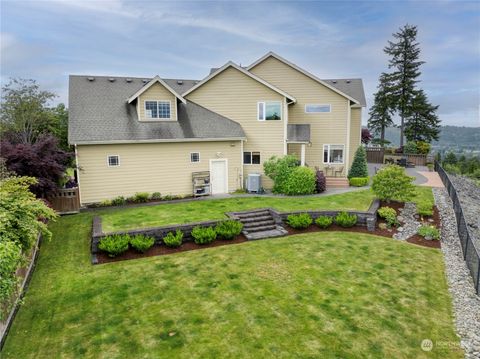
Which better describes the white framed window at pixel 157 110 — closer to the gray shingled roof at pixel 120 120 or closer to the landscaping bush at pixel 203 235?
the gray shingled roof at pixel 120 120

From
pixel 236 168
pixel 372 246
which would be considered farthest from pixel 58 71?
pixel 372 246

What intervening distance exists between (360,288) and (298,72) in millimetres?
17681

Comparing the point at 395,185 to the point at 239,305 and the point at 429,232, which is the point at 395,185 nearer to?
the point at 429,232

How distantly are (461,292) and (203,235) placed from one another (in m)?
8.47

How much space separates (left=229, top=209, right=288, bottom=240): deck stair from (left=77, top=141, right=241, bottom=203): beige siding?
221 inches

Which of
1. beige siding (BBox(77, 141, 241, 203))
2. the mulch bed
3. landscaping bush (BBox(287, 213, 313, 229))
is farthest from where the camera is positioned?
beige siding (BBox(77, 141, 241, 203))

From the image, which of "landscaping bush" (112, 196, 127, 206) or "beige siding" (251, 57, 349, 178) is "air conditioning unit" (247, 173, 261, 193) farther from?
"landscaping bush" (112, 196, 127, 206)

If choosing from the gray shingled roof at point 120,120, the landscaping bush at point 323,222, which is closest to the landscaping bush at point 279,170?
the gray shingled roof at point 120,120

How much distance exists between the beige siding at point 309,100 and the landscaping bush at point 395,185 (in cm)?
766

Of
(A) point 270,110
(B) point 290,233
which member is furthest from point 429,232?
(A) point 270,110

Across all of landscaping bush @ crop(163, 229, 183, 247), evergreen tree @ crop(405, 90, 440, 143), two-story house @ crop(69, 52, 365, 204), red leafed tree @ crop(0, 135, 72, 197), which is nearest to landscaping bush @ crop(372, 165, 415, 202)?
two-story house @ crop(69, 52, 365, 204)

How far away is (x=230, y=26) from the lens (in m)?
27.1

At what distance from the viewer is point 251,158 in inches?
839

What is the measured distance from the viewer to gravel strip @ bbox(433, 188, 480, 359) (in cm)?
Answer: 693
